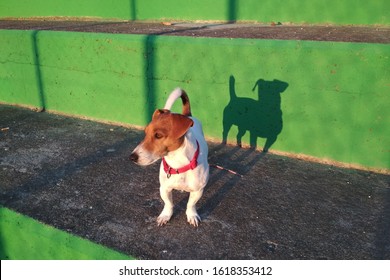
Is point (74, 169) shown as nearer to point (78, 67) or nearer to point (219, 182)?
point (219, 182)

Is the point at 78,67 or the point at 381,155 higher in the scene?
the point at 78,67

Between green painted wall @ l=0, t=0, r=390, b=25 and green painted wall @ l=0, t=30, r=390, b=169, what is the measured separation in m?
2.50

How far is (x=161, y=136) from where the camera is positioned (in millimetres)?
2545

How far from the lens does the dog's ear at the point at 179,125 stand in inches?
98.0

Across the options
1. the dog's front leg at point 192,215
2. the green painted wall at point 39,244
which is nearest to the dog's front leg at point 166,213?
the dog's front leg at point 192,215

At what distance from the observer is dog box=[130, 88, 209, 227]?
8.29 feet

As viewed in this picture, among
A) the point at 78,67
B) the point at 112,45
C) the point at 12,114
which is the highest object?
the point at 112,45

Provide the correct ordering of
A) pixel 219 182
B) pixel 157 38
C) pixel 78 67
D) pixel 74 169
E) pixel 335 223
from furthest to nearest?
pixel 78 67
pixel 157 38
pixel 74 169
pixel 219 182
pixel 335 223

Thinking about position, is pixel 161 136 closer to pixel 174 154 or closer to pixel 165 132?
pixel 165 132

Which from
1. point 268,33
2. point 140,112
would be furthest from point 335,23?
point 140,112

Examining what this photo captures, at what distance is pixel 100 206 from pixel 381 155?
9.99 ft

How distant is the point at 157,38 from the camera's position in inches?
188

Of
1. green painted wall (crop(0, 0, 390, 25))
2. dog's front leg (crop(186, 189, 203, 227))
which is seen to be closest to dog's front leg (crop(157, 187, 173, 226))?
dog's front leg (crop(186, 189, 203, 227))

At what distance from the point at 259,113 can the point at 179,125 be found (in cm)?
209
